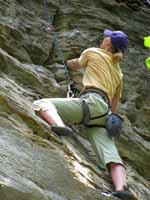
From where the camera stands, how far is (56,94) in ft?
35.6

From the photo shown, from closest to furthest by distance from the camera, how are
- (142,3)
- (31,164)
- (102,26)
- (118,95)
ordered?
(31,164) < (118,95) < (102,26) < (142,3)

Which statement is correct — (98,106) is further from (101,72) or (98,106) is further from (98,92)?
(101,72)

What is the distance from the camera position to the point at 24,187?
19.6 feet

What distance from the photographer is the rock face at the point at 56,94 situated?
6633 mm

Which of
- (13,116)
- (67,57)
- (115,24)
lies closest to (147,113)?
(67,57)

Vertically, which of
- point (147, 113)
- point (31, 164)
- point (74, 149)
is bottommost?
point (147, 113)

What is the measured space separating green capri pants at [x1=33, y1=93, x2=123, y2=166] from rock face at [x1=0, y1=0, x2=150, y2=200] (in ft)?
0.77

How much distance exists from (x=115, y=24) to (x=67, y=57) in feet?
8.21

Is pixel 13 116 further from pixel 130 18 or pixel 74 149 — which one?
pixel 130 18

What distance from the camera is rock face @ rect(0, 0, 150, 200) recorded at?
6633mm

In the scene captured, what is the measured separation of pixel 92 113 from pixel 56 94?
6.86 ft

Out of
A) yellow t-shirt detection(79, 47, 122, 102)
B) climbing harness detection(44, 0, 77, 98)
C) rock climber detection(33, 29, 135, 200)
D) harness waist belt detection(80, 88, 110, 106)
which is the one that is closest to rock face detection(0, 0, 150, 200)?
climbing harness detection(44, 0, 77, 98)

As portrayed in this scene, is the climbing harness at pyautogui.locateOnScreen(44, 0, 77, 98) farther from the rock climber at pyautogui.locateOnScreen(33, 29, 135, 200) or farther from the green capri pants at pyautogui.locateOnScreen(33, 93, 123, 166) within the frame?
the green capri pants at pyautogui.locateOnScreen(33, 93, 123, 166)

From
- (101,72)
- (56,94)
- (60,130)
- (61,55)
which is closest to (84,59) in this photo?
(101,72)
